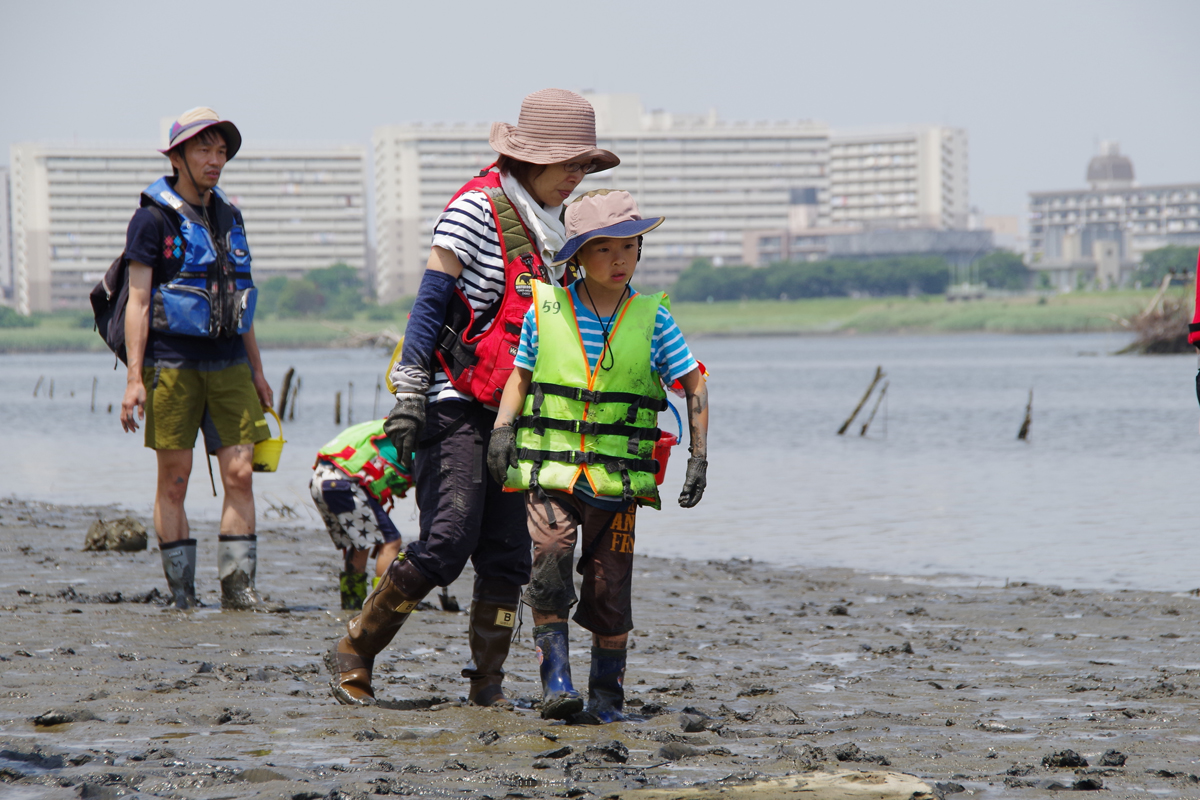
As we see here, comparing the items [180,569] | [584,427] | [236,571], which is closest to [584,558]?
[584,427]

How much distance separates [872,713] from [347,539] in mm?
3019

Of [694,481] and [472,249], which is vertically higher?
[472,249]

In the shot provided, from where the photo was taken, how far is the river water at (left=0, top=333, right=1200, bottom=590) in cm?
1073

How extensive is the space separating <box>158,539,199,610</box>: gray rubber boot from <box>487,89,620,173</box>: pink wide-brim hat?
3.06m

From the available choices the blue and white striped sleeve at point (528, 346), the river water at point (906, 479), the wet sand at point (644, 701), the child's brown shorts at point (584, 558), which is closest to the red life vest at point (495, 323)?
the blue and white striped sleeve at point (528, 346)

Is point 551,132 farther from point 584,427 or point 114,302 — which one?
point 114,302

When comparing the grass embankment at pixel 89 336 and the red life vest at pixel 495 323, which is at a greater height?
the red life vest at pixel 495 323

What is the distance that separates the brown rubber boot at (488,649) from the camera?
4527 millimetres

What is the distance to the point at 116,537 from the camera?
349 inches

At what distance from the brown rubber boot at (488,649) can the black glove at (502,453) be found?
2.16 ft

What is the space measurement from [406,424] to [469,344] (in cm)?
36

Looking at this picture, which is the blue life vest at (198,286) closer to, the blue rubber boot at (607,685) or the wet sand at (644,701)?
the wet sand at (644,701)

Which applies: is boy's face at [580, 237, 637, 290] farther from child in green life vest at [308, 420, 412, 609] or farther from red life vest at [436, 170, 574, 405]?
child in green life vest at [308, 420, 412, 609]

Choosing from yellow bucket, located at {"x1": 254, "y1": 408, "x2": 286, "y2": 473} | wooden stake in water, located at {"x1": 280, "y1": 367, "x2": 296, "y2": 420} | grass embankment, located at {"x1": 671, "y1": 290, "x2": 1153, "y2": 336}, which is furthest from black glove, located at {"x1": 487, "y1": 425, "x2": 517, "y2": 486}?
grass embankment, located at {"x1": 671, "y1": 290, "x2": 1153, "y2": 336}
